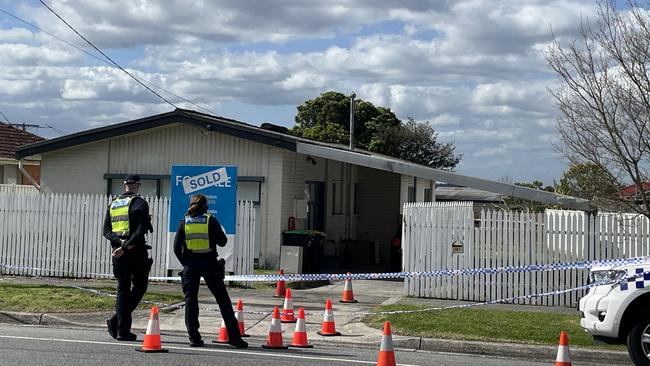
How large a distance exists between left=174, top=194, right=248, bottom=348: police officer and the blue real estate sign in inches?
249

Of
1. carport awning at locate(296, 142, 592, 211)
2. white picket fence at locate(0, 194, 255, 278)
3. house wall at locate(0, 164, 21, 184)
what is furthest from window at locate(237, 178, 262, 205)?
house wall at locate(0, 164, 21, 184)

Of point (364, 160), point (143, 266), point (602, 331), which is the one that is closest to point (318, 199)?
point (364, 160)

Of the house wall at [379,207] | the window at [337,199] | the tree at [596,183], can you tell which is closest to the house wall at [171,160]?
the window at [337,199]

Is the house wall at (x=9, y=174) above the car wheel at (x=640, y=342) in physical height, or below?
above

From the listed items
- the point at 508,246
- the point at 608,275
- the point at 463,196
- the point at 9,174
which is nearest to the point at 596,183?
the point at 508,246

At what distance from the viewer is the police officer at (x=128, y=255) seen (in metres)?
10.5

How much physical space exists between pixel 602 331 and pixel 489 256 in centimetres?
582

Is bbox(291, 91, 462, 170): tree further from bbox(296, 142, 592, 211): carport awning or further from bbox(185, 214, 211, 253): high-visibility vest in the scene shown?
bbox(185, 214, 211, 253): high-visibility vest

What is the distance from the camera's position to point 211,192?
16.7 m

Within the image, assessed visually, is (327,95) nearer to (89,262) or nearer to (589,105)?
(89,262)

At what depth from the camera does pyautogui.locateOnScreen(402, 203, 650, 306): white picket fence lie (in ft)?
47.9

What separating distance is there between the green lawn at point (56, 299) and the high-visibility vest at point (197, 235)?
374 cm

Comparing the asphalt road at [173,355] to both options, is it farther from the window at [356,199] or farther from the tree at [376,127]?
the tree at [376,127]

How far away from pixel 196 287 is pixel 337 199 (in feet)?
50.3
